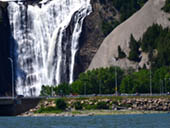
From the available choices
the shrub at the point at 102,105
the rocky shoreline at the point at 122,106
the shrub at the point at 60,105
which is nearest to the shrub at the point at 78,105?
the rocky shoreline at the point at 122,106

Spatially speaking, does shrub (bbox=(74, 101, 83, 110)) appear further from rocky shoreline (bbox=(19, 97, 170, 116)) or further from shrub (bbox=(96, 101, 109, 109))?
shrub (bbox=(96, 101, 109, 109))

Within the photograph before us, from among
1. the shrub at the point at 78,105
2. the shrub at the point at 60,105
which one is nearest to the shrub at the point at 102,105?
the shrub at the point at 78,105

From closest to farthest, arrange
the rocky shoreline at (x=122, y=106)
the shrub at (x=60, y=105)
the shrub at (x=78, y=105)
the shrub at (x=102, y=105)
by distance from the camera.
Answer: the rocky shoreline at (x=122, y=106), the shrub at (x=102, y=105), the shrub at (x=78, y=105), the shrub at (x=60, y=105)

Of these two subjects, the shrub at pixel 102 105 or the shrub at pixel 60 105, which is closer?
the shrub at pixel 102 105

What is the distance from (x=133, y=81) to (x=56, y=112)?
27.2m

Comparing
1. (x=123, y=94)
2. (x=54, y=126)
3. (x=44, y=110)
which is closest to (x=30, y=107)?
(x=44, y=110)

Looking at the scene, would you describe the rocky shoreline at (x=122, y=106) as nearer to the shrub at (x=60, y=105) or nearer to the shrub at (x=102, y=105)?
the shrub at (x=102, y=105)

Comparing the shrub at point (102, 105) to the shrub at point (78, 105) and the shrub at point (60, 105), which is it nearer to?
the shrub at point (78, 105)

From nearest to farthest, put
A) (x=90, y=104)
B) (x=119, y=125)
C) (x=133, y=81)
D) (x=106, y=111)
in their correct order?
(x=119, y=125) < (x=106, y=111) < (x=90, y=104) < (x=133, y=81)

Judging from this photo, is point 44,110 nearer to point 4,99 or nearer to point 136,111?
point 4,99

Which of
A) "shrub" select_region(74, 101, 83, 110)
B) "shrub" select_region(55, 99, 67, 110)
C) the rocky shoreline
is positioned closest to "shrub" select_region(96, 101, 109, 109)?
the rocky shoreline

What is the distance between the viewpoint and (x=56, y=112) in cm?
17825

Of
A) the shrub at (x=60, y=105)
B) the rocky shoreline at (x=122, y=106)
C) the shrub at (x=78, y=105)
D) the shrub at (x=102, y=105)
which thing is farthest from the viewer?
the shrub at (x=60, y=105)

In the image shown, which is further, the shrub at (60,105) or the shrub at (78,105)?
the shrub at (60,105)
